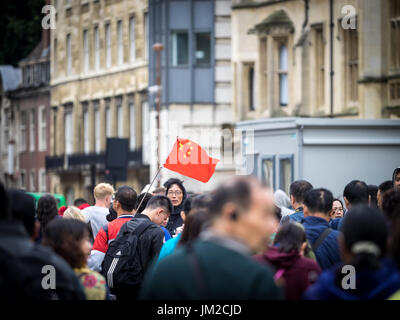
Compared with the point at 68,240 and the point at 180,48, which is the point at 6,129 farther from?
the point at 68,240

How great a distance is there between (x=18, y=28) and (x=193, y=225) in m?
61.1

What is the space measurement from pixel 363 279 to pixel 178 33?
39.8 m

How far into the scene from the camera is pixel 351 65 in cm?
3262

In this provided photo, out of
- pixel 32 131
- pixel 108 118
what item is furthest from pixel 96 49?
pixel 32 131

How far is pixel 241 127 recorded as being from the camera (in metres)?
23.3

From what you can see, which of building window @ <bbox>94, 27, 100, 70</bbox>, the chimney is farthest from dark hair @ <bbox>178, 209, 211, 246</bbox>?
the chimney

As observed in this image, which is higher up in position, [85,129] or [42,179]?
[85,129]

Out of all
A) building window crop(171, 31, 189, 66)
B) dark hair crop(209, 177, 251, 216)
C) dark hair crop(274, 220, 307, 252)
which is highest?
building window crop(171, 31, 189, 66)

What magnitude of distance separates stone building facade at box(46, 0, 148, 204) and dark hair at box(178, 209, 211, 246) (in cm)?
3820

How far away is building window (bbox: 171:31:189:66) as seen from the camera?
45562 mm

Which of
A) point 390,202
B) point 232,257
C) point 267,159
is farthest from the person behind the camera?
point 267,159

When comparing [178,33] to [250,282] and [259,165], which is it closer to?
Answer: [259,165]

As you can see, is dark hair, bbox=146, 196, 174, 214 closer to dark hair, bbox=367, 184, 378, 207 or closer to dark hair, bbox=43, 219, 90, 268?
dark hair, bbox=367, 184, 378, 207
